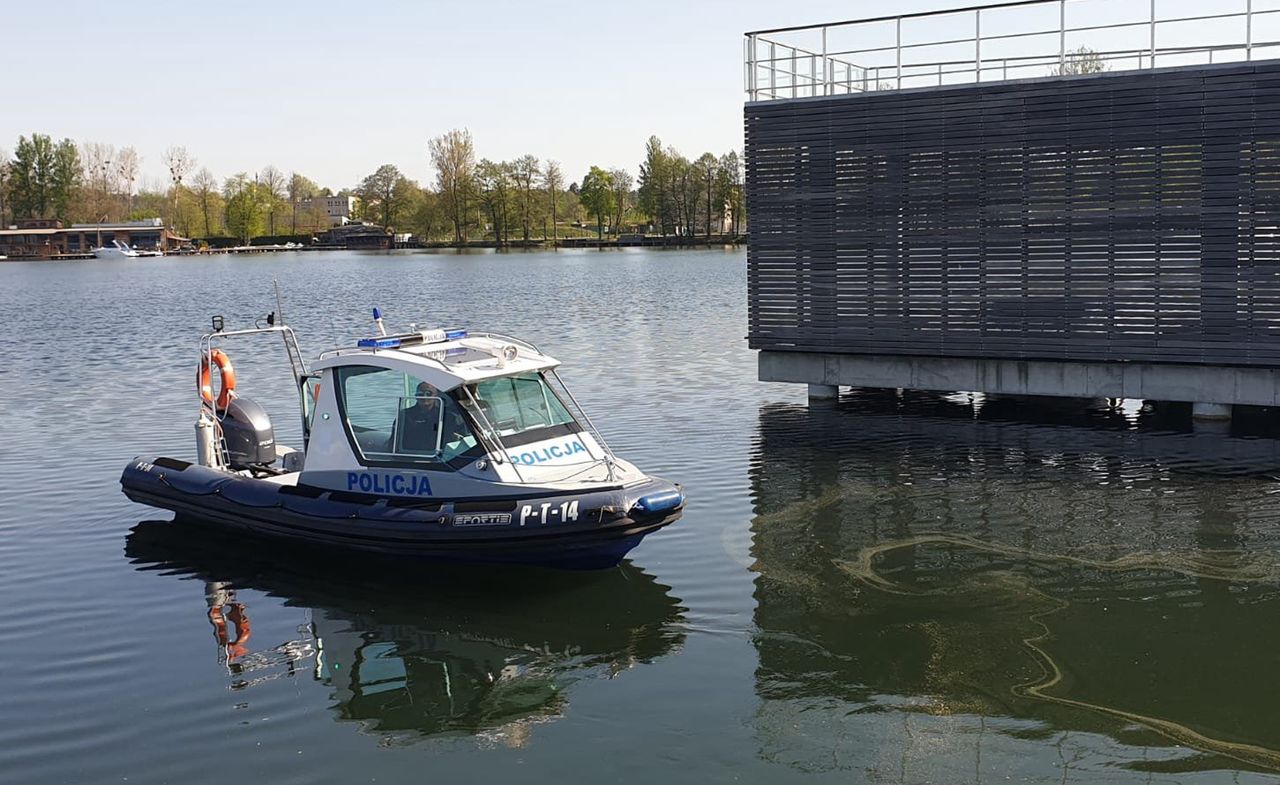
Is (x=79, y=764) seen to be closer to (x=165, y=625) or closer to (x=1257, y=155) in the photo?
(x=165, y=625)

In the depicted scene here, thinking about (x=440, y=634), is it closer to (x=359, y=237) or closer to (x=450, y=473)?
(x=450, y=473)

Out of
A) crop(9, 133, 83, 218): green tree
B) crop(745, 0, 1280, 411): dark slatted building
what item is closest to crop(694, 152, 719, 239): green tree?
crop(9, 133, 83, 218): green tree

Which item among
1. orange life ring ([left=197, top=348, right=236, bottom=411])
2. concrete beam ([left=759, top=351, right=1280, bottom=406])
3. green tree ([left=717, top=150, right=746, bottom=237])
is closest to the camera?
orange life ring ([left=197, top=348, right=236, bottom=411])

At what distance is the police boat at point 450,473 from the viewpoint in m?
12.9

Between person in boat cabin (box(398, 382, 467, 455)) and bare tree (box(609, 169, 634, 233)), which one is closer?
person in boat cabin (box(398, 382, 467, 455))

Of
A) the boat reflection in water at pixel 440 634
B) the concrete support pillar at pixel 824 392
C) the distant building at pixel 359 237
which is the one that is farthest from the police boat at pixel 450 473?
the distant building at pixel 359 237

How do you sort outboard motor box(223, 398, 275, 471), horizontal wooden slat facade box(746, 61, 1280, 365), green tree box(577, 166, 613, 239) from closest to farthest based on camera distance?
outboard motor box(223, 398, 275, 471)
horizontal wooden slat facade box(746, 61, 1280, 365)
green tree box(577, 166, 613, 239)

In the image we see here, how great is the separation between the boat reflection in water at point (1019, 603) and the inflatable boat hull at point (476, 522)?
160cm

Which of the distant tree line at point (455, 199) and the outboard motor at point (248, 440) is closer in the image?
the outboard motor at point (248, 440)

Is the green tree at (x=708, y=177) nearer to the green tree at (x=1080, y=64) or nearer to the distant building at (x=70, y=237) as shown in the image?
the distant building at (x=70, y=237)

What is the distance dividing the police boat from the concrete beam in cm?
949

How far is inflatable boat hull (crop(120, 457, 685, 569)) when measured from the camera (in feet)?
41.9

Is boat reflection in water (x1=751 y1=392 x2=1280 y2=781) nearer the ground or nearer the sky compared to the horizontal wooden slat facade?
nearer the ground

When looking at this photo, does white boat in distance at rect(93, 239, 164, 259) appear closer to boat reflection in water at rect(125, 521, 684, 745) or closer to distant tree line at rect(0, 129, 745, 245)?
distant tree line at rect(0, 129, 745, 245)
